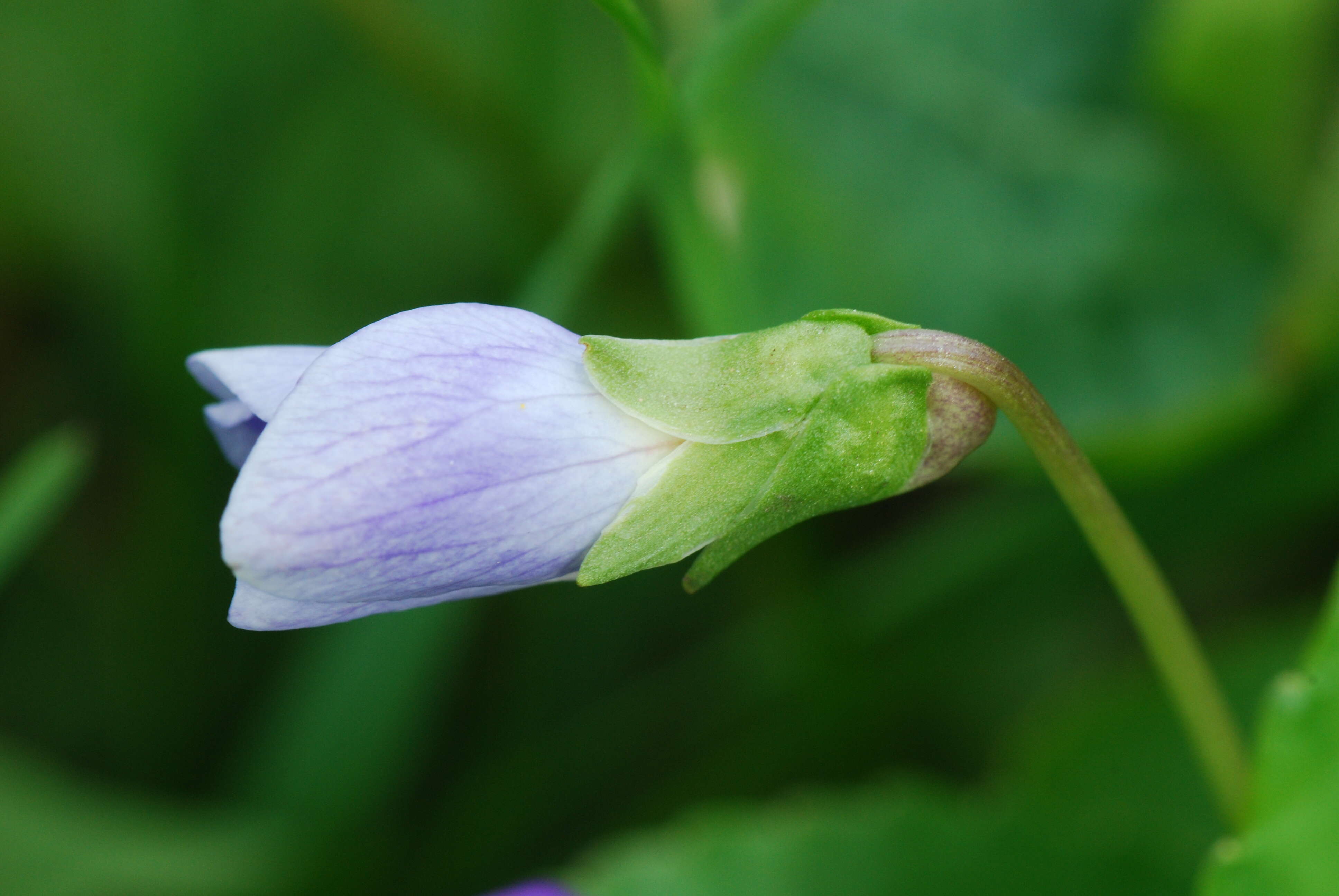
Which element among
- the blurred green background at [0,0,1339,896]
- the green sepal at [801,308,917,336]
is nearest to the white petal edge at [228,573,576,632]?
the green sepal at [801,308,917,336]

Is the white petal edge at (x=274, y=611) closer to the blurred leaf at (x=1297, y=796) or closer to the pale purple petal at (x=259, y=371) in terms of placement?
the pale purple petal at (x=259, y=371)

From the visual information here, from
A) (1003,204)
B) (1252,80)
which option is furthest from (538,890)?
(1252,80)

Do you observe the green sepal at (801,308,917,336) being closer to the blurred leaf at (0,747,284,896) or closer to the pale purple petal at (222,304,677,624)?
the pale purple petal at (222,304,677,624)

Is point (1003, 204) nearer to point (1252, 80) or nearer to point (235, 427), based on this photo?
point (1252, 80)

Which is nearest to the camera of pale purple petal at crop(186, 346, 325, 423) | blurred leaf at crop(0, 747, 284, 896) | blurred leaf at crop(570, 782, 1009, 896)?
pale purple petal at crop(186, 346, 325, 423)

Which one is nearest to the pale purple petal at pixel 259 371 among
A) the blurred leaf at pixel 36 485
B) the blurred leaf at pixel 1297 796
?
the blurred leaf at pixel 36 485

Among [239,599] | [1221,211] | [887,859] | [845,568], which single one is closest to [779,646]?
[845,568]

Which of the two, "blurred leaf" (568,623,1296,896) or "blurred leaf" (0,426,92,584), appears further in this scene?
"blurred leaf" (568,623,1296,896)
